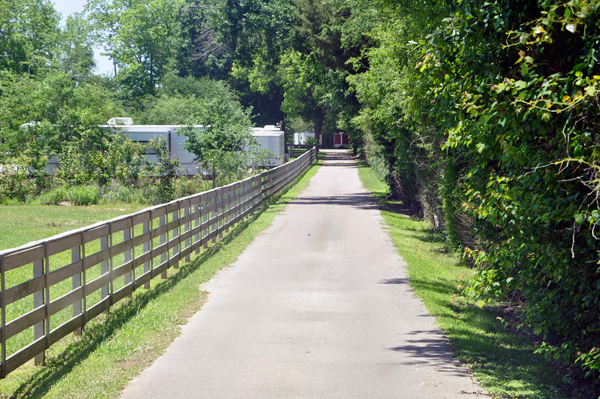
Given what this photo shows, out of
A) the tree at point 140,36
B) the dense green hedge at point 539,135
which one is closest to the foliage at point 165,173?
the dense green hedge at point 539,135

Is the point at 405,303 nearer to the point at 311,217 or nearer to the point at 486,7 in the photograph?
the point at 486,7

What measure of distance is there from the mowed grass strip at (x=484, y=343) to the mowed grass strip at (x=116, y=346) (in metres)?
3.51

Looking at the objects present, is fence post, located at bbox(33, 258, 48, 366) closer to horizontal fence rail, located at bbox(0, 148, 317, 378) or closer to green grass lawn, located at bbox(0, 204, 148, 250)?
horizontal fence rail, located at bbox(0, 148, 317, 378)

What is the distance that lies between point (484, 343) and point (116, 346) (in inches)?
172

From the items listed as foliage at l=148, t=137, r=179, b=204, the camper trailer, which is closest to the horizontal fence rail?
foliage at l=148, t=137, r=179, b=204

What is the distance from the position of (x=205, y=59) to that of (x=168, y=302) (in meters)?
68.7

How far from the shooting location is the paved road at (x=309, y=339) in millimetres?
5633

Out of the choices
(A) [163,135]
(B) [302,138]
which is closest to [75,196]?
(A) [163,135]

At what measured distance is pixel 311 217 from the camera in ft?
Answer: 68.6

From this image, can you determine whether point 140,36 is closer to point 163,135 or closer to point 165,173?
point 163,135

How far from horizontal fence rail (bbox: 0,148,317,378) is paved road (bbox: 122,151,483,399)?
1.08 m

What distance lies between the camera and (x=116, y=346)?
6762mm

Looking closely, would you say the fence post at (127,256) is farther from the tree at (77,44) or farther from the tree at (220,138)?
the tree at (77,44)

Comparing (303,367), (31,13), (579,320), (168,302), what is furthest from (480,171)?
(31,13)
